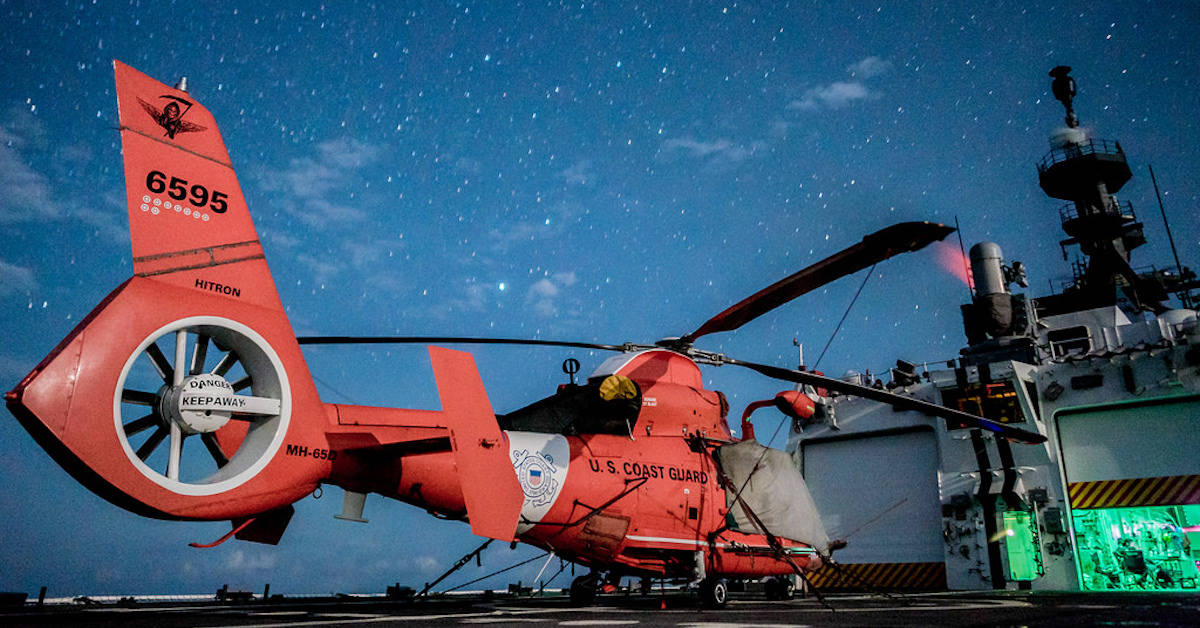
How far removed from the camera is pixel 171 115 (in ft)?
26.1

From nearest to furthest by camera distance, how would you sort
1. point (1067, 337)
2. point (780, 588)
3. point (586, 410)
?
point (586, 410)
point (780, 588)
point (1067, 337)

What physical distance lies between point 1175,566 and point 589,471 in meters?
17.4

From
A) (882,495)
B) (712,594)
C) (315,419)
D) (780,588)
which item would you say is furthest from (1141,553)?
(315,419)

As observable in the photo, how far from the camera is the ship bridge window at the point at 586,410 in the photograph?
12117 millimetres

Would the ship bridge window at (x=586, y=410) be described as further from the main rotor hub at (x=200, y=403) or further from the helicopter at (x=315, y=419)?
the main rotor hub at (x=200, y=403)

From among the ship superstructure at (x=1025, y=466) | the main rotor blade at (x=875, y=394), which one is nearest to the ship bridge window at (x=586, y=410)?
the main rotor blade at (x=875, y=394)

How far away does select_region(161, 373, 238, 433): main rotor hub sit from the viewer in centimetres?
721

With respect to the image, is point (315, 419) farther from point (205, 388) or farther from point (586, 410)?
point (586, 410)

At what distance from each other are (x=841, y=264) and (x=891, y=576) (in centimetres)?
1303

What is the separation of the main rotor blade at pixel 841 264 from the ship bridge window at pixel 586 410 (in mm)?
2159

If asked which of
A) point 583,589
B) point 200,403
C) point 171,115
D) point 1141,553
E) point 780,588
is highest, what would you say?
point 171,115

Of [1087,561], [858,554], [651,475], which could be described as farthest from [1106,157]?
[651,475]

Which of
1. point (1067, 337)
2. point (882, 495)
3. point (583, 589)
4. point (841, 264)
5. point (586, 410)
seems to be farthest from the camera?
point (1067, 337)

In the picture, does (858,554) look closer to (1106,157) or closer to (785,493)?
(785,493)
